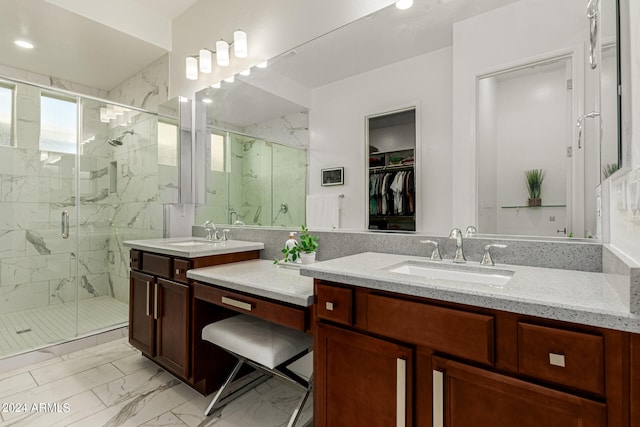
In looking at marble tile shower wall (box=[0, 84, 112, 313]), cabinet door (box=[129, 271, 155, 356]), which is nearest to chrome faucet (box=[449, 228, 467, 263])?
cabinet door (box=[129, 271, 155, 356])

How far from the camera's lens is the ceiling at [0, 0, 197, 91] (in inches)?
97.0

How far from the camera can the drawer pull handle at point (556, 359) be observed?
0.75 metres

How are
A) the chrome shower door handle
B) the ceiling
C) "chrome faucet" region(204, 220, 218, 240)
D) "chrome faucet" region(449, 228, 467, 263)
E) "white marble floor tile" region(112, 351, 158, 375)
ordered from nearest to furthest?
"chrome faucet" region(449, 228, 467, 263), "white marble floor tile" region(112, 351, 158, 375), the ceiling, "chrome faucet" region(204, 220, 218, 240), the chrome shower door handle

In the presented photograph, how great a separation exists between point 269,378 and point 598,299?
1908 millimetres

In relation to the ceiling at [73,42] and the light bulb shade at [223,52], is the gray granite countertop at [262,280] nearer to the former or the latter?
the light bulb shade at [223,52]

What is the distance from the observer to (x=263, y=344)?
4.90 feet

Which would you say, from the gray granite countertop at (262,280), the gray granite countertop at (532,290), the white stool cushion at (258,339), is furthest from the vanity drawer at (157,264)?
the gray granite countertop at (532,290)

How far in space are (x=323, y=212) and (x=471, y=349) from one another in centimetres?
117

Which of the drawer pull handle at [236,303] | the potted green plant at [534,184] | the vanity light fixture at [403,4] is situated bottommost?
the drawer pull handle at [236,303]

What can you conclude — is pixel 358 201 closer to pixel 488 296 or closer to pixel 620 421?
pixel 488 296

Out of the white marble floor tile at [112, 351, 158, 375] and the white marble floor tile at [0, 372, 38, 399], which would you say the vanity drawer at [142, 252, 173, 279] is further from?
the white marble floor tile at [0, 372, 38, 399]

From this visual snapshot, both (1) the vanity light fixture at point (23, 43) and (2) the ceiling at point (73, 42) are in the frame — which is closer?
(2) the ceiling at point (73, 42)

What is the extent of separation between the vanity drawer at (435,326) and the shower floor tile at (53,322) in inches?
112

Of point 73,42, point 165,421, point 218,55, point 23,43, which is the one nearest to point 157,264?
point 165,421
